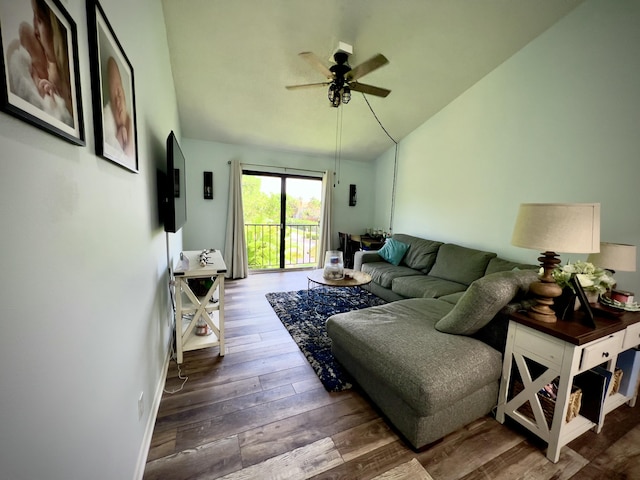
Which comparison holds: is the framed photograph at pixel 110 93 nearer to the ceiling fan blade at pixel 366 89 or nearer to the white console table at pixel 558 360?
the ceiling fan blade at pixel 366 89

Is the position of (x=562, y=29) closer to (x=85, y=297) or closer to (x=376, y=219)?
(x=376, y=219)

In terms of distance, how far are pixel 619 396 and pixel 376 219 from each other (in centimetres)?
434

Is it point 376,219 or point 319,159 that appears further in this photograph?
point 376,219

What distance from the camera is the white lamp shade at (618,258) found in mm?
1806

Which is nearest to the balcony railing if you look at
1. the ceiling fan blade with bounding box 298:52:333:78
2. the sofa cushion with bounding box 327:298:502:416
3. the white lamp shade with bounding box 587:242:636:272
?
the ceiling fan blade with bounding box 298:52:333:78

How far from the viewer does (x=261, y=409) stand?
166cm

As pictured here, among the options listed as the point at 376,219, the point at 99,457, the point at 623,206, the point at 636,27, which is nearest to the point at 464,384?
the point at 99,457

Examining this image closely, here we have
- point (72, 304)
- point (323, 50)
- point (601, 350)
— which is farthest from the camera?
point (323, 50)

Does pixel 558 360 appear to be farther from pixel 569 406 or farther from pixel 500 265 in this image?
pixel 500 265

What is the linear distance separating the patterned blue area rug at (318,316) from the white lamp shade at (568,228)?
61.2 inches

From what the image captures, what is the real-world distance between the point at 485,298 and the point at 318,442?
49.1 inches

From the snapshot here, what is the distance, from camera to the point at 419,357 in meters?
1.45

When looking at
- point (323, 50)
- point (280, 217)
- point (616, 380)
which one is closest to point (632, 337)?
point (616, 380)

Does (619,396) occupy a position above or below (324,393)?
above
